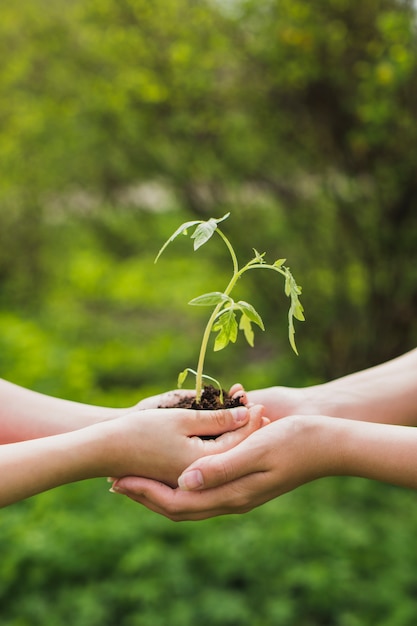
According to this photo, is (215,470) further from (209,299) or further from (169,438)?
(209,299)

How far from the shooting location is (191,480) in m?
1.97

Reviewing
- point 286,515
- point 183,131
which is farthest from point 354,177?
point 286,515

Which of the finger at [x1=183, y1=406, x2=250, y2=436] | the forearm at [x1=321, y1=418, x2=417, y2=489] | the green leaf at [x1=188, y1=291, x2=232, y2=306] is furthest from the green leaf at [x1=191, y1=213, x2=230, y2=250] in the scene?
the forearm at [x1=321, y1=418, x2=417, y2=489]

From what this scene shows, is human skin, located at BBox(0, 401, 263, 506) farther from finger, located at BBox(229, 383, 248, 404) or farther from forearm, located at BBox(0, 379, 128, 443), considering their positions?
forearm, located at BBox(0, 379, 128, 443)

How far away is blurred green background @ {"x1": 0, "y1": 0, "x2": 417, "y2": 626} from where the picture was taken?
352 centimetres

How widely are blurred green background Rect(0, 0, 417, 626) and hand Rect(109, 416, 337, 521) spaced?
1.39 metres

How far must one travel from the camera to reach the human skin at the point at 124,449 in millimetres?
1973

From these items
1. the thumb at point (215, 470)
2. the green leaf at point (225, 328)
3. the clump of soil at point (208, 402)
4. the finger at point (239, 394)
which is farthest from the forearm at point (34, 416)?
the green leaf at point (225, 328)

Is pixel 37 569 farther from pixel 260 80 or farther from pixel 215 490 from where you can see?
pixel 260 80

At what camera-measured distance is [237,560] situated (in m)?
3.63

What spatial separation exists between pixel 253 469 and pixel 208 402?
0.79 feet

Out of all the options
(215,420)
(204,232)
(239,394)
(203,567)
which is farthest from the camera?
(203,567)

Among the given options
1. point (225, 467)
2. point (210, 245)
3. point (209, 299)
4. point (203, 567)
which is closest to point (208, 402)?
point (225, 467)

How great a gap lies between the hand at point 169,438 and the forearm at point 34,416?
Answer: 33 centimetres
